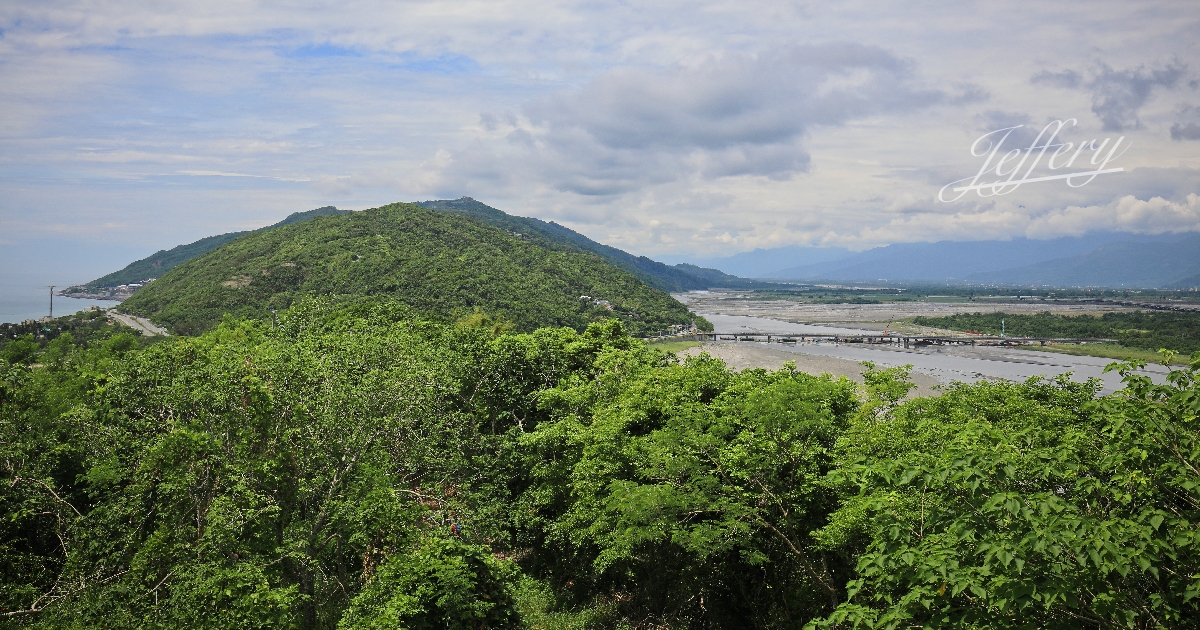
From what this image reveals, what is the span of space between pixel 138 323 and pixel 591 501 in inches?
3531

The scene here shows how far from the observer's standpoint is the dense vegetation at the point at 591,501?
21.6 feet

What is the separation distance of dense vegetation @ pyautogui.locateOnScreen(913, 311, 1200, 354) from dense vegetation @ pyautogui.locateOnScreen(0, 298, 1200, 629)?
261ft

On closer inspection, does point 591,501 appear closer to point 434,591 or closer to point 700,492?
point 700,492

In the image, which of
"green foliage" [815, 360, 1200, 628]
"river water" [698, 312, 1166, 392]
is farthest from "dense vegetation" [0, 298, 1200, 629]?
"river water" [698, 312, 1166, 392]

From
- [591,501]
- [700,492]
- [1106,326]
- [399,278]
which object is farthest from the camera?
[1106,326]

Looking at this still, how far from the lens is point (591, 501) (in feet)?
55.3

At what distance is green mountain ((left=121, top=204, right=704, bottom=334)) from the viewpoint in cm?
8656

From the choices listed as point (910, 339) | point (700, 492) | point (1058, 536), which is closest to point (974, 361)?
point (910, 339)

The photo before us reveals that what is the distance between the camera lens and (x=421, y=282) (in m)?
93.0

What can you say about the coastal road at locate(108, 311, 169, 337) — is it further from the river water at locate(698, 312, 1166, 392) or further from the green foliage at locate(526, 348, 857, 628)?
the river water at locate(698, 312, 1166, 392)

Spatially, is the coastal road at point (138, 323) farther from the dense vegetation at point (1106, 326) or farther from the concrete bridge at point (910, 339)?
the dense vegetation at point (1106, 326)

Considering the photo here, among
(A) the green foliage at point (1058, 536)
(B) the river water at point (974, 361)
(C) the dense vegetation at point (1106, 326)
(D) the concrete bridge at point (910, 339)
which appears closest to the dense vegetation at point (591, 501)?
(A) the green foliage at point (1058, 536)

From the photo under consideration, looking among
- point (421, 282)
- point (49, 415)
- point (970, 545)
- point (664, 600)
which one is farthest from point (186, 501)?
point (421, 282)

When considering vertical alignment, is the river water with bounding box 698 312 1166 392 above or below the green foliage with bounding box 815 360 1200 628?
below
